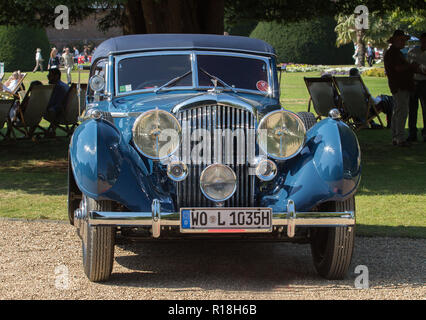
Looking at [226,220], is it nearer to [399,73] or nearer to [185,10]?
[185,10]

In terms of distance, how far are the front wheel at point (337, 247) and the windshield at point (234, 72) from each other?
5.05ft

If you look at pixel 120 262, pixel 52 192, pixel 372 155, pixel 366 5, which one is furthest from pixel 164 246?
pixel 366 5

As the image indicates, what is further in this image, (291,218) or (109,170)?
(109,170)

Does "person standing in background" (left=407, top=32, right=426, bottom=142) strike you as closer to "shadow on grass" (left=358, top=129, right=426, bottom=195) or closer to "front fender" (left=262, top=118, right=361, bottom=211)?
"shadow on grass" (left=358, top=129, right=426, bottom=195)

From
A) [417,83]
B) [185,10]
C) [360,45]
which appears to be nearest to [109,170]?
[185,10]

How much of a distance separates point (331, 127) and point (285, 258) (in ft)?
4.22

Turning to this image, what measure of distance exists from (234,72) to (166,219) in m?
2.04

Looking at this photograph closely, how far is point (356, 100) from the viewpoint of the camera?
14.8 meters

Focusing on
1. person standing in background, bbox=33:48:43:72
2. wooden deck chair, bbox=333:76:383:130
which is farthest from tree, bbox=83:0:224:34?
person standing in background, bbox=33:48:43:72

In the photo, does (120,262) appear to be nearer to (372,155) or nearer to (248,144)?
(248,144)

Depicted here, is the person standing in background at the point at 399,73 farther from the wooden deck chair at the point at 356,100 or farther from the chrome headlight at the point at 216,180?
the chrome headlight at the point at 216,180

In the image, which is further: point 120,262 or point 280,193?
point 120,262

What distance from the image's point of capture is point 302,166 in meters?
5.34

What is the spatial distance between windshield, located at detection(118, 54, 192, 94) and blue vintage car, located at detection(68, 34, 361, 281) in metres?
0.70
